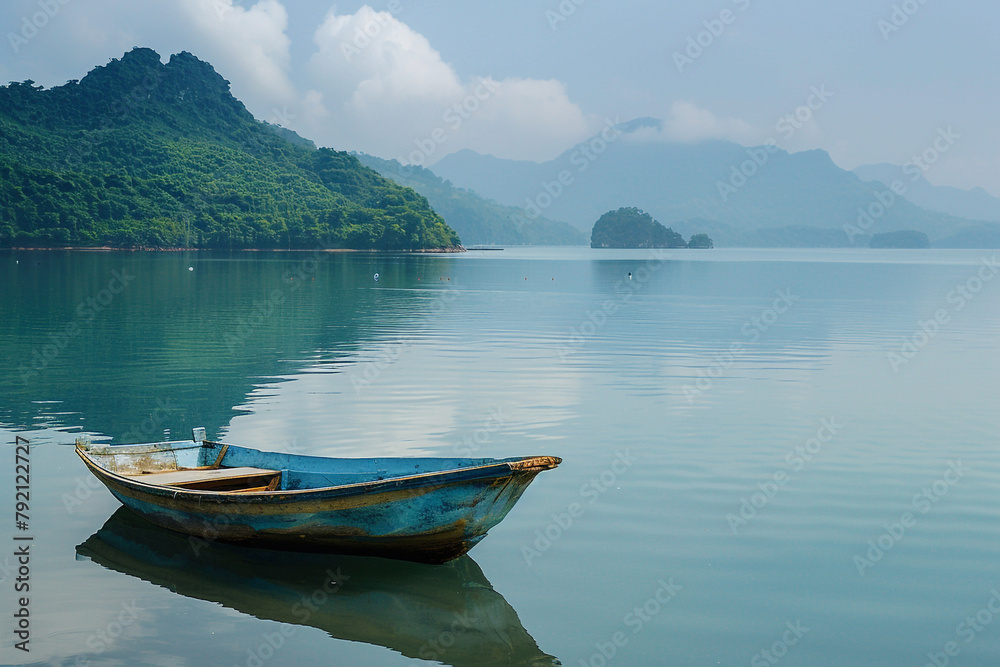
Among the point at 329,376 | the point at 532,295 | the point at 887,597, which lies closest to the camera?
the point at 887,597

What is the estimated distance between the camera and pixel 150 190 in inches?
6324

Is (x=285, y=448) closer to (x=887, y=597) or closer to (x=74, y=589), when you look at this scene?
(x=74, y=589)

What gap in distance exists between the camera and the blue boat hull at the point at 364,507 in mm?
10273

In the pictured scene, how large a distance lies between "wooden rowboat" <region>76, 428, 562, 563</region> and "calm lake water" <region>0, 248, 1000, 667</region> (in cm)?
44

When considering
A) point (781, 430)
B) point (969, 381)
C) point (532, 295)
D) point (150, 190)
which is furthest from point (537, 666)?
point (150, 190)

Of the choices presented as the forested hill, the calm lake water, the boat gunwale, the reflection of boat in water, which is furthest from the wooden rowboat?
the forested hill

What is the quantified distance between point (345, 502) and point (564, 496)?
196 inches

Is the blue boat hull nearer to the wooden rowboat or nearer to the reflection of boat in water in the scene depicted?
the wooden rowboat

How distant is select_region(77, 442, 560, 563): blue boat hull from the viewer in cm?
1027

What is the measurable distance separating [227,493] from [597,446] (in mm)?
8446

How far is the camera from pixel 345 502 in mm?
10578

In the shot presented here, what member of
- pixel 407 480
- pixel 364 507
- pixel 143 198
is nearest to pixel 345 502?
pixel 364 507

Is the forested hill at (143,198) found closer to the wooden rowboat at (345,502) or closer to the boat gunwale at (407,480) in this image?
the wooden rowboat at (345,502)

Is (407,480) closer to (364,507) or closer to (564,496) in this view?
(364,507)
